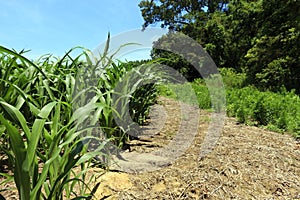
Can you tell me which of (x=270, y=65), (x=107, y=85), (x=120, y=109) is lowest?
(x=120, y=109)

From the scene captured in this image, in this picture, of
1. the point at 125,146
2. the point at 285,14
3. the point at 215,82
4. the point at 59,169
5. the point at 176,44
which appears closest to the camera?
the point at 59,169

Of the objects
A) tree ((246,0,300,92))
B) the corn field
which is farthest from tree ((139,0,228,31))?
the corn field

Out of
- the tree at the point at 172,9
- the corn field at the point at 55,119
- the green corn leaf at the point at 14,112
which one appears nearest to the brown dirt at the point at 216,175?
the corn field at the point at 55,119

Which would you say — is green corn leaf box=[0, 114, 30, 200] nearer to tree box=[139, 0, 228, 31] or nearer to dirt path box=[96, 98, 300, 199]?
dirt path box=[96, 98, 300, 199]

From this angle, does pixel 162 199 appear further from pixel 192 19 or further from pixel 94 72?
pixel 192 19

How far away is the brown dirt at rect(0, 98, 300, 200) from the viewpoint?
1.63 meters

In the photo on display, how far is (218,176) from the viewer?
72.6 inches

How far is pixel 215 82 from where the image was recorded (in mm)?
10883

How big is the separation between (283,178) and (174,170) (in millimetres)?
785

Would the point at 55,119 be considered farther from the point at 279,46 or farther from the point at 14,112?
the point at 279,46

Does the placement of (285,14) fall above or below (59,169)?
above

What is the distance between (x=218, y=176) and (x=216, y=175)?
18 millimetres

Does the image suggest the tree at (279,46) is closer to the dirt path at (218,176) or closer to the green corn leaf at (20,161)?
the dirt path at (218,176)

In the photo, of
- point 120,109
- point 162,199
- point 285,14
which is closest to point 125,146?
point 120,109
